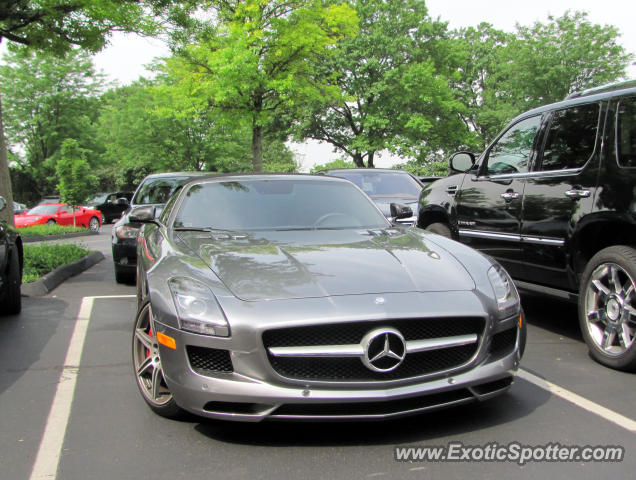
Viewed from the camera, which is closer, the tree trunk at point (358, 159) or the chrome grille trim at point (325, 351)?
the chrome grille trim at point (325, 351)

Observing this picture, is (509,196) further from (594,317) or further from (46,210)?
(46,210)

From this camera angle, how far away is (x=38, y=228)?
22.7m

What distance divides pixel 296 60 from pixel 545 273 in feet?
55.3

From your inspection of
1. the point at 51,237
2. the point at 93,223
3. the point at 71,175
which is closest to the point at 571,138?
the point at 51,237

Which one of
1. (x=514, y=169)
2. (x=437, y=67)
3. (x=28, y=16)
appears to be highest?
(x=437, y=67)

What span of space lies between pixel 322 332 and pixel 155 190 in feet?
25.2

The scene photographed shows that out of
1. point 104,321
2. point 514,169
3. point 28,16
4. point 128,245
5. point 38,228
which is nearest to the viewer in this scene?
point 514,169

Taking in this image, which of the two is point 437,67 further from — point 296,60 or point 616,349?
point 616,349

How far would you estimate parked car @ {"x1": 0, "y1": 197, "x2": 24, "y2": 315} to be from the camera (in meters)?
5.89

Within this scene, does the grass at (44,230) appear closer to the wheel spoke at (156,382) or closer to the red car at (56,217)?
the red car at (56,217)

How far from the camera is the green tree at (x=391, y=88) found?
35312 millimetres

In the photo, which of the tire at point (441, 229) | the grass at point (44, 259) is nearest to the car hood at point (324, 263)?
the tire at point (441, 229)

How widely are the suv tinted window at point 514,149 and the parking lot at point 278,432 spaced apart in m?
1.82

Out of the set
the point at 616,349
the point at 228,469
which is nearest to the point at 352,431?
the point at 228,469
